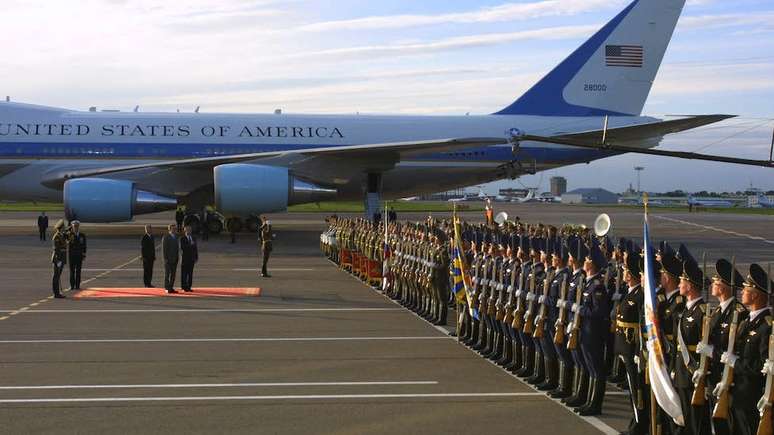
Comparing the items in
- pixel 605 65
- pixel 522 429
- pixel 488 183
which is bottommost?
pixel 522 429

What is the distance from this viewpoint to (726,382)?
6.55m

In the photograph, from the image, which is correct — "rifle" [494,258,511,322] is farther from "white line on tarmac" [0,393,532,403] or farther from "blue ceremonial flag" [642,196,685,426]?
"blue ceremonial flag" [642,196,685,426]

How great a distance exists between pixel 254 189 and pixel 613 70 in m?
14.8

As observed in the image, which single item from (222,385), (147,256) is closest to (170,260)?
(147,256)

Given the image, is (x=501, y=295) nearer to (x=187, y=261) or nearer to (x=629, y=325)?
(x=629, y=325)

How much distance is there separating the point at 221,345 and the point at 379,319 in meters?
3.20

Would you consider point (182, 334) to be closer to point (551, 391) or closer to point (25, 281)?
point (551, 391)

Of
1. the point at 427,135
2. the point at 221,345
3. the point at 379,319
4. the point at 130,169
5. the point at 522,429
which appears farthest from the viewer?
the point at 427,135

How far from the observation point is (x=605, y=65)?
35812 millimetres

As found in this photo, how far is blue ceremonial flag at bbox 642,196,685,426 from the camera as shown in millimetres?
6867

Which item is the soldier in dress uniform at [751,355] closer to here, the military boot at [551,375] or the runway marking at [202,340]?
the military boot at [551,375]

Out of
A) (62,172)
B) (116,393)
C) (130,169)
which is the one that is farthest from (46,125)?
(116,393)

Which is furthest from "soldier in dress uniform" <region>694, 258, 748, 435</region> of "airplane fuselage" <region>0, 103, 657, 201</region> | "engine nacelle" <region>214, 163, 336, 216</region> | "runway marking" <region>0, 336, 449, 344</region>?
"airplane fuselage" <region>0, 103, 657, 201</region>

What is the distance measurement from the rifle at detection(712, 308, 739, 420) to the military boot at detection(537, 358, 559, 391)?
309 cm
